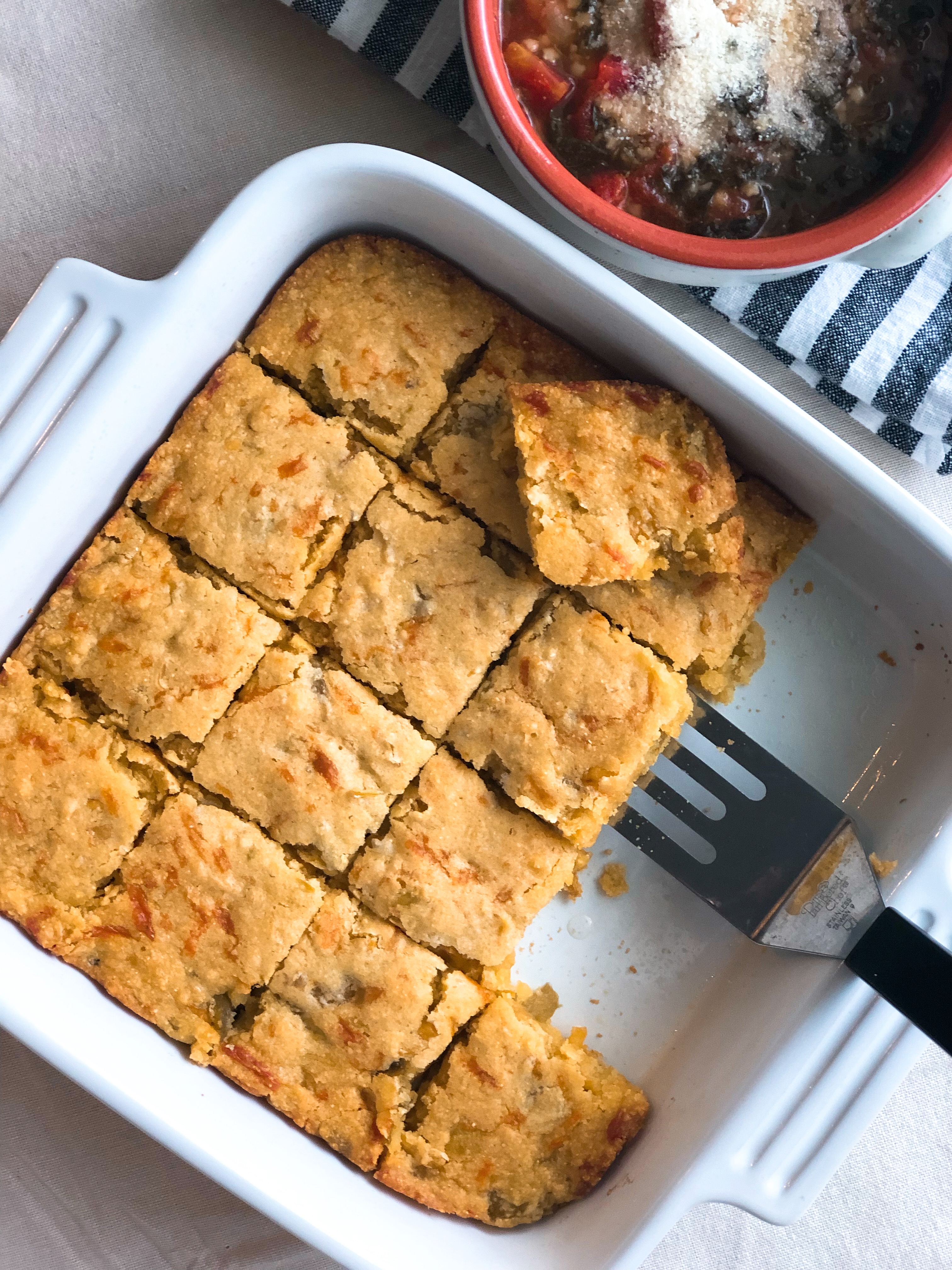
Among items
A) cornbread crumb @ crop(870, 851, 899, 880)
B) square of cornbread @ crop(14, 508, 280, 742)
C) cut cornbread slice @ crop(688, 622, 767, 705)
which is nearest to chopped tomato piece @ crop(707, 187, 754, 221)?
cut cornbread slice @ crop(688, 622, 767, 705)

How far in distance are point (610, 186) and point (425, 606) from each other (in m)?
0.90

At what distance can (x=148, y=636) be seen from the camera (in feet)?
7.16

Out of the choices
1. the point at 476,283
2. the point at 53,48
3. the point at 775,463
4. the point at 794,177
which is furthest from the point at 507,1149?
the point at 53,48

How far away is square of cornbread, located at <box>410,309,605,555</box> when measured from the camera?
219 centimetres

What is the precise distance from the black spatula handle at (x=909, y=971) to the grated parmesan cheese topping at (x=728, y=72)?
5.07 ft

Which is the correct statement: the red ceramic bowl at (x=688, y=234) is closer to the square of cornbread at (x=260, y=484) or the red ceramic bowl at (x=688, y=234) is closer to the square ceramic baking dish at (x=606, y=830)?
the square ceramic baking dish at (x=606, y=830)

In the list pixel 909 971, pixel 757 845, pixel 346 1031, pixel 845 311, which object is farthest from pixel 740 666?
pixel 346 1031

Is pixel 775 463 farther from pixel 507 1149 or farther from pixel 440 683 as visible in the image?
pixel 507 1149

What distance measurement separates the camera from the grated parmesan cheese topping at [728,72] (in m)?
1.84

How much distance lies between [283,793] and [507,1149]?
91 centimetres

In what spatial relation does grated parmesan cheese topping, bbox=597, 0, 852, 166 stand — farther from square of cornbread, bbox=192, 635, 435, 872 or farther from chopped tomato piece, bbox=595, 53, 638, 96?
square of cornbread, bbox=192, 635, 435, 872

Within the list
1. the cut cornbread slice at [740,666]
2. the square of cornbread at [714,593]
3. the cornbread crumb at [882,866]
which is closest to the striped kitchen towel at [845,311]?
the square of cornbread at [714,593]

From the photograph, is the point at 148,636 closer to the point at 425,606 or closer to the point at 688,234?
the point at 425,606

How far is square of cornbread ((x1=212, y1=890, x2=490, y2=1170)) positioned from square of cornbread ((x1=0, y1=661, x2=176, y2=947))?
1.49ft
